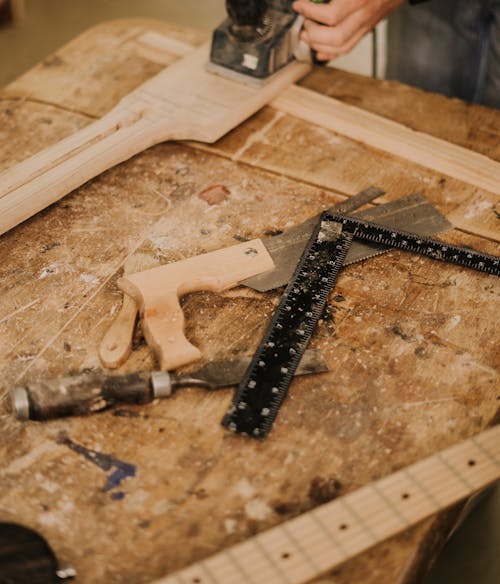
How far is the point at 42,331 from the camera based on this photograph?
1.38 m

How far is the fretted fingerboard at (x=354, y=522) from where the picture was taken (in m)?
0.99

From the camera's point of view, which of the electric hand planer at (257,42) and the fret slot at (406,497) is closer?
the fret slot at (406,497)

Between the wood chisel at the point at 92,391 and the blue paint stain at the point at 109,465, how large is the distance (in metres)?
0.06

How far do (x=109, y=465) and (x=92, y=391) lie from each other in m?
0.14

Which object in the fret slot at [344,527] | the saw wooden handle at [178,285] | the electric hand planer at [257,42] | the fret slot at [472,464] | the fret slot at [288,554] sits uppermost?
the electric hand planer at [257,42]

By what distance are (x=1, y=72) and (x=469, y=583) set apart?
3.33 metres

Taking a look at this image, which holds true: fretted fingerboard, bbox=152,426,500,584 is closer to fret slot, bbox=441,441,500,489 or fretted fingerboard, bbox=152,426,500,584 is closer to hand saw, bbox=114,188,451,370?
fret slot, bbox=441,441,500,489

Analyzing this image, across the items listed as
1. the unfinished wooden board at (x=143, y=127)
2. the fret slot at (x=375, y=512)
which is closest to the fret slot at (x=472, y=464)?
the fret slot at (x=375, y=512)

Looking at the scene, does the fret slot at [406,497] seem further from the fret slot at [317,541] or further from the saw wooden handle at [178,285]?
the saw wooden handle at [178,285]

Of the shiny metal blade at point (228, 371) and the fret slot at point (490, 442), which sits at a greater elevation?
the shiny metal blade at point (228, 371)

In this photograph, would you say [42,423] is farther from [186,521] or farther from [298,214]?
[298,214]

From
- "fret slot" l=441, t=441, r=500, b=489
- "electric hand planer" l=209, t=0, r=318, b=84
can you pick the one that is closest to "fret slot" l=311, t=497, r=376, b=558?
"fret slot" l=441, t=441, r=500, b=489

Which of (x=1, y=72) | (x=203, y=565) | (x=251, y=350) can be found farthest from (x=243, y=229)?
(x=1, y=72)

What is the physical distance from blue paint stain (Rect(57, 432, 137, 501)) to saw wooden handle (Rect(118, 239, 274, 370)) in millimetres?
210
